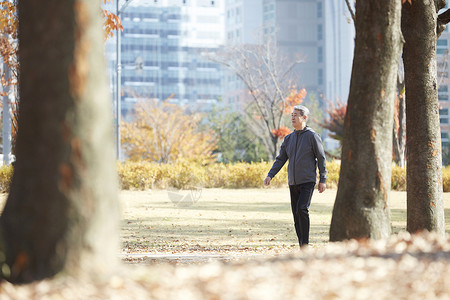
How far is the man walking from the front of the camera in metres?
8.60

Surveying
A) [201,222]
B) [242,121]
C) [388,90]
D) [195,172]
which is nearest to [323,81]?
[242,121]

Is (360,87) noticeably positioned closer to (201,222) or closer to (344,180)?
(344,180)

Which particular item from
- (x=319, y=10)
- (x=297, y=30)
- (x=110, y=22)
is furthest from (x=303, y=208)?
(x=319, y=10)

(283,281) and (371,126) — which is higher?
(371,126)

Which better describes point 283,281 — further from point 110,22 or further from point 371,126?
point 110,22

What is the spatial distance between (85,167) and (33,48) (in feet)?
2.60

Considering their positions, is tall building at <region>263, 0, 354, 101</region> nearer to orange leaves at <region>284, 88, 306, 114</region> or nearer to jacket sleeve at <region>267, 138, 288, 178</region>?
orange leaves at <region>284, 88, 306, 114</region>

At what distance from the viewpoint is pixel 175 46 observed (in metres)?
136

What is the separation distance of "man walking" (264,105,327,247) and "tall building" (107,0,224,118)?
12380cm

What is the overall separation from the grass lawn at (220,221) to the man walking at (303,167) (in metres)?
0.93

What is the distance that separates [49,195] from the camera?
429 cm

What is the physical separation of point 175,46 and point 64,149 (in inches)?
5257

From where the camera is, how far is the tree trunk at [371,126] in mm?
5984

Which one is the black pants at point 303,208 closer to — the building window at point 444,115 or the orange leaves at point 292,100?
the orange leaves at point 292,100
